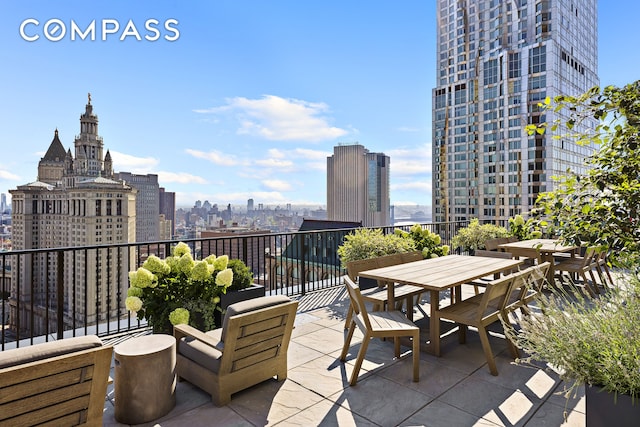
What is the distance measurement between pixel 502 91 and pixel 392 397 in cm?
5896

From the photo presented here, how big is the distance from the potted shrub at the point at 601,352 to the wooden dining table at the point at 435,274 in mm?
1363

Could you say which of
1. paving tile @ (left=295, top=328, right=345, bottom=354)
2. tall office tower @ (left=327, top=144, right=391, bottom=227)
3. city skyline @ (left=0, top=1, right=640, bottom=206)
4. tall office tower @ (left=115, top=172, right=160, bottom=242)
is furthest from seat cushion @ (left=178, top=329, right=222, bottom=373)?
tall office tower @ (left=327, top=144, right=391, bottom=227)

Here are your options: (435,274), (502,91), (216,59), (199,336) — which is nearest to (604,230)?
(435,274)

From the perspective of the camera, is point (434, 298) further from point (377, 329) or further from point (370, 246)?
point (370, 246)

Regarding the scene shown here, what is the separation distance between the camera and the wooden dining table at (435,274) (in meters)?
3.47

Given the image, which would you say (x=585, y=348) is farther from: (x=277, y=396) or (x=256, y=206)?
(x=256, y=206)

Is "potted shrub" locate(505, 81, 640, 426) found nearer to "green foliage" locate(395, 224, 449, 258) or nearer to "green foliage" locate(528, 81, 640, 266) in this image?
"green foliage" locate(528, 81, 640, 266)

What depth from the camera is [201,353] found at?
9.06ft

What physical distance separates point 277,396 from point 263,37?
458 inches

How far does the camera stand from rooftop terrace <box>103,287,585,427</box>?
243 cm

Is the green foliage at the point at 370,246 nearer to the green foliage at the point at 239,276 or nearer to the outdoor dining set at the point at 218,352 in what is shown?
the outdoor dining set at the point at 218,352

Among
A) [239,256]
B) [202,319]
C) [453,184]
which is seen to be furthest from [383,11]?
[453,184]

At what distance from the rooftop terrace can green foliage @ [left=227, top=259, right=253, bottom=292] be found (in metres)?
1.18

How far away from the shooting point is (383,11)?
1312 cm
